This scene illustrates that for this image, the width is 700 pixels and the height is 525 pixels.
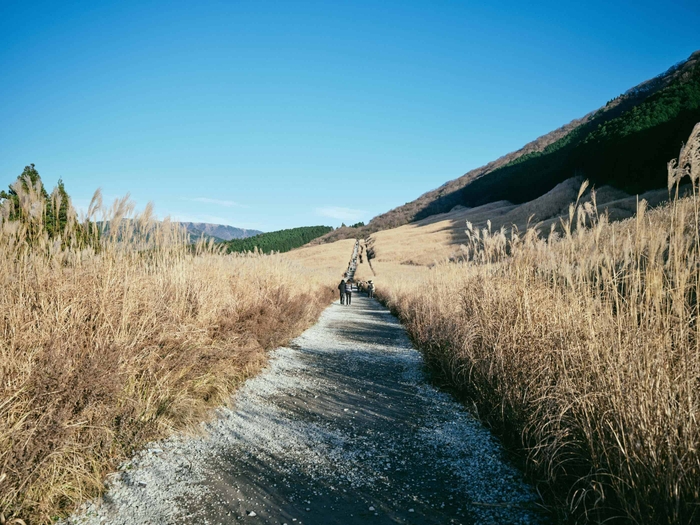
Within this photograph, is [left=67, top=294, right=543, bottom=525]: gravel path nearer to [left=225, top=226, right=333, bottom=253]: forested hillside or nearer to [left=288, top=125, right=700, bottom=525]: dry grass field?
[left=288, top=125, right=700, bottom=525]: dry grass field

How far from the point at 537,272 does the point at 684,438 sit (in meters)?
2.95

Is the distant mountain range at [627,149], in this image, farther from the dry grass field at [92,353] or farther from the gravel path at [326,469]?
the dry grass field at [92,353]

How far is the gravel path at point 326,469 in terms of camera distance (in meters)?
2.47

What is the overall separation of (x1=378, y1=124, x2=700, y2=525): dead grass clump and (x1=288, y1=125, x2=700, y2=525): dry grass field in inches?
0.4

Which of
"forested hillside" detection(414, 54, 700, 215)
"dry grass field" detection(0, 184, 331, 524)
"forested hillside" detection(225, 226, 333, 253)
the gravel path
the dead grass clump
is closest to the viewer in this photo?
the dead grass clump

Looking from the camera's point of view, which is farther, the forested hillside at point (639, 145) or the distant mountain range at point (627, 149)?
the distant mountain range at point (627, 149)

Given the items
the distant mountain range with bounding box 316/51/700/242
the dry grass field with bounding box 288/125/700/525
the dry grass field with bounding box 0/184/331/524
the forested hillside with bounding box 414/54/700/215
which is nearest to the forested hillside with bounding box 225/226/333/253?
the distant mountain range with bounding box 316/51/700/242

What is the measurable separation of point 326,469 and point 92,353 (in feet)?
7.36

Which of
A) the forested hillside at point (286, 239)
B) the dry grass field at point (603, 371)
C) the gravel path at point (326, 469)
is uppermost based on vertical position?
the forested hillside at point (286, 239)

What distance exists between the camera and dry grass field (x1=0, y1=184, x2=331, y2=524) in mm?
2301

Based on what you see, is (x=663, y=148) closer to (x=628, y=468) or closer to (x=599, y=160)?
(x=599, y=160)

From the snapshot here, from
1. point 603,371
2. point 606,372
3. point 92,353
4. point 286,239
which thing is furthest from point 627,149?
point 286,239

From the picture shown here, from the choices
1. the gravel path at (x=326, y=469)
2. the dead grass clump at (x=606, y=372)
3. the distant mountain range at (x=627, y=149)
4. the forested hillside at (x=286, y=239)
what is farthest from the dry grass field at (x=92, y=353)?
the forested hillside at (x=286, y=239)

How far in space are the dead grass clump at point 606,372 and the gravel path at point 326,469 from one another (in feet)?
1.44
